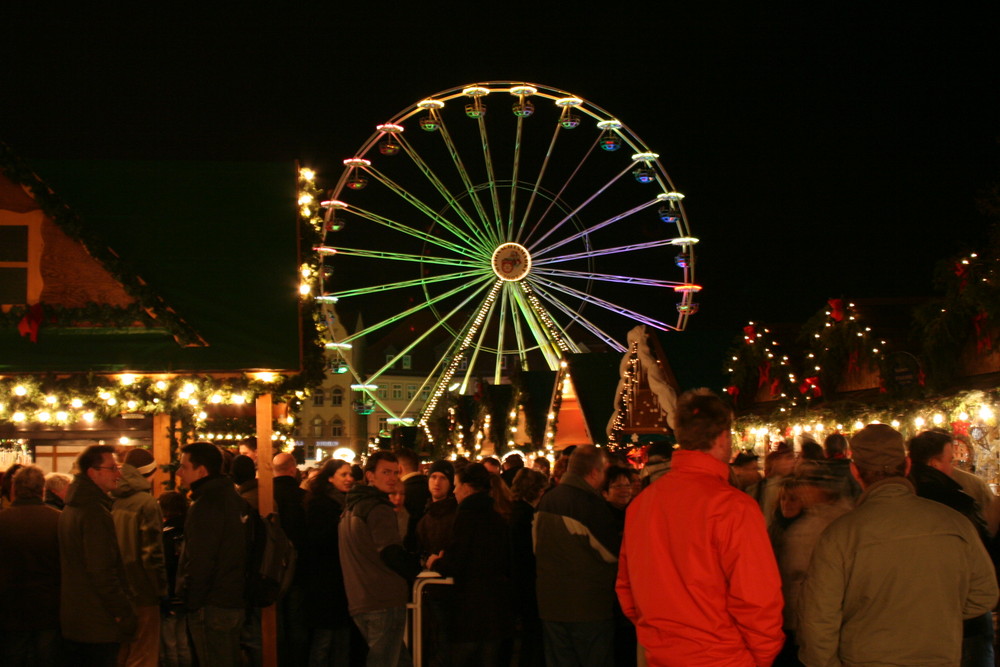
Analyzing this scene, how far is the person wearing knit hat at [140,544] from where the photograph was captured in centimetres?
707

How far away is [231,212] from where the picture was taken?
932 centimetres

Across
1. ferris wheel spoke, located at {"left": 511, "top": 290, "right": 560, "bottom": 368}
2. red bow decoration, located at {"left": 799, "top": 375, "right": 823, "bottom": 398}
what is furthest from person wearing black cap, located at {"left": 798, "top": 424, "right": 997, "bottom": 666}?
ferris wheel spoke, located at {"left": 511, "top": 290, "right": 560, "bottom": 368}

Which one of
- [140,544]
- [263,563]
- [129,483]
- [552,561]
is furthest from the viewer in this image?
[129,483]

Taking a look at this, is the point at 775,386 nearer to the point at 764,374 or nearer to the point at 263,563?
the point at 764,374

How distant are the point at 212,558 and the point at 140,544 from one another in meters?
0.81

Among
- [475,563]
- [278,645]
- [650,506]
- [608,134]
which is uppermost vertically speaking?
[608,134]

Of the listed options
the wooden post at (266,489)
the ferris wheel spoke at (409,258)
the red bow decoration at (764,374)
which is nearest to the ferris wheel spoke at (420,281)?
the ferris wheel spoke at (409,258)

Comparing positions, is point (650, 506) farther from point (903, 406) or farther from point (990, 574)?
point (903, 406)

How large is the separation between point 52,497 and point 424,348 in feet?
272

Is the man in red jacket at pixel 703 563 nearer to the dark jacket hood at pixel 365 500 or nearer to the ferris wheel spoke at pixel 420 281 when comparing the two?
the dark jacket hood at pixel 365 500

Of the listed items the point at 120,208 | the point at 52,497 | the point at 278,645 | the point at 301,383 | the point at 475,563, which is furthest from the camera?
the point at 301,383

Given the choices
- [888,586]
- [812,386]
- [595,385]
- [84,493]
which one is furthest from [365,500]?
[595,385]

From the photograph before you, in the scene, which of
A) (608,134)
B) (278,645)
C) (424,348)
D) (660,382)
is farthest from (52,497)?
(424,348)

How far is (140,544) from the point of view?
7.07 m
